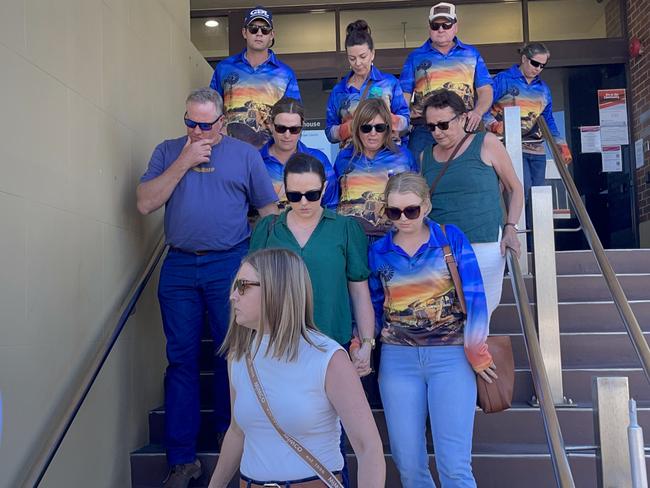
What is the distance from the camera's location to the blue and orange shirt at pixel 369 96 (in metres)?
4.85

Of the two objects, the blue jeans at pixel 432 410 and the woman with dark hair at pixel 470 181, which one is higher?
the woman with dark hair at pixel 470 181

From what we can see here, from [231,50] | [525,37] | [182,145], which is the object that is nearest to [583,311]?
[182,145]

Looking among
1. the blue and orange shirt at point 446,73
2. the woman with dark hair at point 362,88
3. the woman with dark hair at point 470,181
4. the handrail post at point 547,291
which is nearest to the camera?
the woman with dark hair at point 470,181

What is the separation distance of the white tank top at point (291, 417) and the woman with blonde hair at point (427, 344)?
1036 mm

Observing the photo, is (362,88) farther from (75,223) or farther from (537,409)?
(537,409)

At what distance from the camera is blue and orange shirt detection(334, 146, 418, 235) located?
4.15 meters

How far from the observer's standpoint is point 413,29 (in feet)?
29.5

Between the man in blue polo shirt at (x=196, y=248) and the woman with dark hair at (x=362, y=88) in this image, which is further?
the woman with dark hair at (x=362, y=88)

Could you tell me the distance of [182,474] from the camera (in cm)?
405

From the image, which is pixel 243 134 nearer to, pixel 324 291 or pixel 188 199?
pixel 188 199

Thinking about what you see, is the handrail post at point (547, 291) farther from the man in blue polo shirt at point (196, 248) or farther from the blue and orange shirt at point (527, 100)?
the man in blue polo shirt at point (196, 248)

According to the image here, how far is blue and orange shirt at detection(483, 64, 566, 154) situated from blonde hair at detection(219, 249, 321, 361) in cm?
449

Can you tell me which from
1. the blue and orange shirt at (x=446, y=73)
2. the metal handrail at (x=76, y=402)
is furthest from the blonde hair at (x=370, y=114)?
the metal handrail at (x=76, y=402)

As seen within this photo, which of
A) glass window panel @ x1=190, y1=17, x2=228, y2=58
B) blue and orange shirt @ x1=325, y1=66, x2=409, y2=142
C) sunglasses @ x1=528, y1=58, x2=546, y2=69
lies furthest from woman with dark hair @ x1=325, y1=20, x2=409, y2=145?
glass window panel @ x1=190, y1=17, x2=228, y2=58
